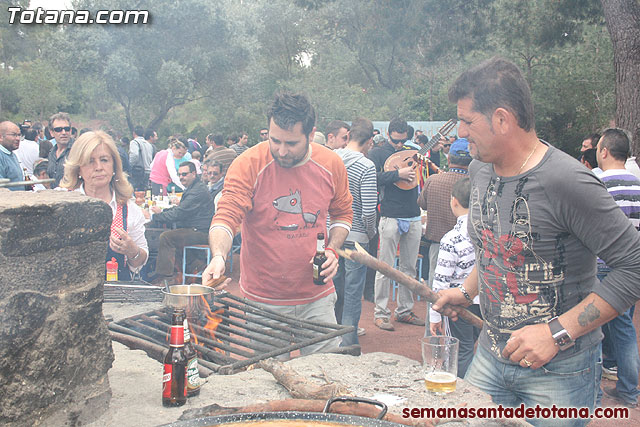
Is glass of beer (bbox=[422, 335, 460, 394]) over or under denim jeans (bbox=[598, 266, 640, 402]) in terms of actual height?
over

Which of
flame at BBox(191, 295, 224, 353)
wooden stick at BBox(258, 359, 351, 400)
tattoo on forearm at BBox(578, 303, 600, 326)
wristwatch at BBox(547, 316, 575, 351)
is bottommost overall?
wooden stick at BBox(258, 359, 351, 400)

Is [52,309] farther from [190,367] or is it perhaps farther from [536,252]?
[536,252]

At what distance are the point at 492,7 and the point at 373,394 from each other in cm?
1972

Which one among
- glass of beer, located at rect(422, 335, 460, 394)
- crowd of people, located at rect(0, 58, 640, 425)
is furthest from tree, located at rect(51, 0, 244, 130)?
glass of beer, located at rect(422, 335, 460, 394)

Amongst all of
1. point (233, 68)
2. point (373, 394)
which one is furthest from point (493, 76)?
point (233, 68)

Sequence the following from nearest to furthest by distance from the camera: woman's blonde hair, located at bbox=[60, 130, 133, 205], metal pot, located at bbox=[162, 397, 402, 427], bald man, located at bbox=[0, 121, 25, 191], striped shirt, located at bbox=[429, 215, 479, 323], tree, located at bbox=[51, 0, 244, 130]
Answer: metal pot, located at bbox=[162, 397, 402, 427], woman's blonde hair, located at bbox=[60, 130, 133, 205], striped shirt, located at bbox=[429, 215, 479, 323], bald man, located at bbox=[0, 121, 25, 191], tree, located at bbox=[51, 0, 244, 130]

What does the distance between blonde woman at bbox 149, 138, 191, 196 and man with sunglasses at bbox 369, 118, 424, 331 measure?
20.1 ft

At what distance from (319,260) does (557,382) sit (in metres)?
1.76

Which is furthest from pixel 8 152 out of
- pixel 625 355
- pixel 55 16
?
pixel 55 16

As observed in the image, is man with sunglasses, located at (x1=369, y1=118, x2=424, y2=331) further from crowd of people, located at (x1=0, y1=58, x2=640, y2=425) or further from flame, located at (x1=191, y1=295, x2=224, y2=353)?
flame, located at (x1=191, y1=295, x2=224, y2=353)

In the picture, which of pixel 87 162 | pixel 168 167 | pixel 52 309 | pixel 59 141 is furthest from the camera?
pixel 168 167

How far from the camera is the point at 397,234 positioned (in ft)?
24.2

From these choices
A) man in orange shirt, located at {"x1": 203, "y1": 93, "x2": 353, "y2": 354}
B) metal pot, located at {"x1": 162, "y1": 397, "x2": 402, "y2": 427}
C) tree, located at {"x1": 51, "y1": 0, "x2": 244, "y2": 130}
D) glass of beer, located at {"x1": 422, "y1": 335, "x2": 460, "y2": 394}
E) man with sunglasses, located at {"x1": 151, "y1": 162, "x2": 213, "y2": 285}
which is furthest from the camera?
tree, located at {"x1": 51, "y1": 0, "x2": 244, "y2": 130}

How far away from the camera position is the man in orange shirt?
3781 millimetres
